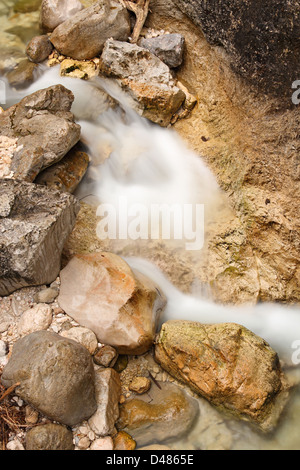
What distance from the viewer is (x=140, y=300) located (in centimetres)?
369

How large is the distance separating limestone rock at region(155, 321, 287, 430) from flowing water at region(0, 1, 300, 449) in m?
0.38

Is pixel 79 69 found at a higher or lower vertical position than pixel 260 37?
lower

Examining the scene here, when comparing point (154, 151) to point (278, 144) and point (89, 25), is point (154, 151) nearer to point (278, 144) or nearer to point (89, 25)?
point (278, 144)

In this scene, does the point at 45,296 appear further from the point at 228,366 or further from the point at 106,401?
the point at 228,366

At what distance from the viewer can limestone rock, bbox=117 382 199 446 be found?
10.7 feet

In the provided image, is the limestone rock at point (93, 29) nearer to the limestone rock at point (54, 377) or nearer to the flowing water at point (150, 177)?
the flowing water at point (150, 177)

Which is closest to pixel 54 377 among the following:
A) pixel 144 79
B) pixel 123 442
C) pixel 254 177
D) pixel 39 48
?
pixel 123 442

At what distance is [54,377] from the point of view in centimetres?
288

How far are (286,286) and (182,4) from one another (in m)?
3.89
